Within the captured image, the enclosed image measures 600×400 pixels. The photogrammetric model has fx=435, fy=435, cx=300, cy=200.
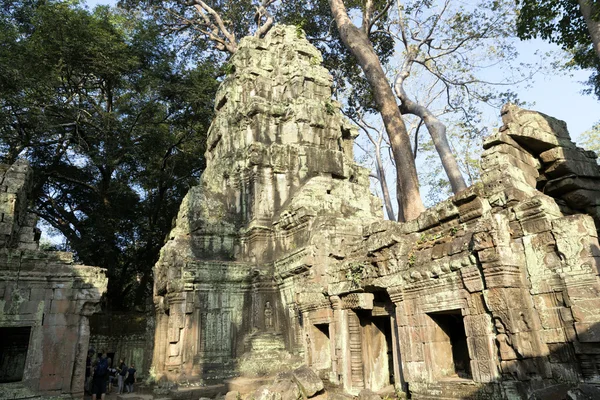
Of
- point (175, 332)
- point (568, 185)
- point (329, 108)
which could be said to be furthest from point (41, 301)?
point (329, 108)

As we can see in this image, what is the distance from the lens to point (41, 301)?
9.48 m

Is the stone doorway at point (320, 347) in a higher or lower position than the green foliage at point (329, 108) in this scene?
lower

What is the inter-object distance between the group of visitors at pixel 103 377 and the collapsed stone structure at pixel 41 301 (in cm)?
244

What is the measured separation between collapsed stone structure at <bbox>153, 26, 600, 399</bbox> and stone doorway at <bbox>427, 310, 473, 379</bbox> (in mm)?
25

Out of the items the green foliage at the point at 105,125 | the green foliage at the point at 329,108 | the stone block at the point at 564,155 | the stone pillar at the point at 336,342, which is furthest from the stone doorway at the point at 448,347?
the green foliage at the point at 105,125

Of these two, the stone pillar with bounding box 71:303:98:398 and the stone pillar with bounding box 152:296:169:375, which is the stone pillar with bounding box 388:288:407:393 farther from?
the stone pillar with bounding box 152:296:169:375

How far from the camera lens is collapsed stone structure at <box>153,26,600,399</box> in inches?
247

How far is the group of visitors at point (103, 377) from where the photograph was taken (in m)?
11.8

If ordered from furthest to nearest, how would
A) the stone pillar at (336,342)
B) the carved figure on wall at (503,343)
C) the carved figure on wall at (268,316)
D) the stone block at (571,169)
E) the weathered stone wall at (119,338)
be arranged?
the weathered stone wall at (119,338) < the carved figure on wall at (268,316) < the stone pillar at (336,342) < the stone block at (571,169) < the carved figure on wall at (503,343)

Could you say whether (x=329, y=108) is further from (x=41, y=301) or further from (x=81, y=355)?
(x=81, y=355)

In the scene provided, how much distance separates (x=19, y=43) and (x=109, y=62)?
3987 mm

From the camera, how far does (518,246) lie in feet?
22.5

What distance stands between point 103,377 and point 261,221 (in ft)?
21.4

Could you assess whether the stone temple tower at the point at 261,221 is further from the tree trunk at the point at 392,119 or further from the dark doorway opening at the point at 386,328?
the tree trunk at the point at 392,119
